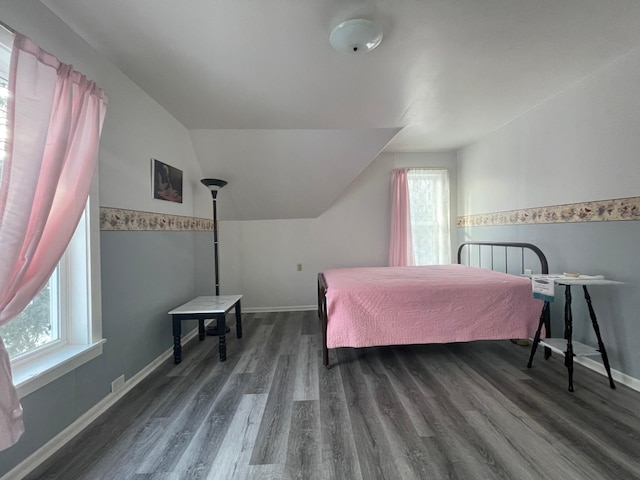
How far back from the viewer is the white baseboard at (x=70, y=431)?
46.7 inches

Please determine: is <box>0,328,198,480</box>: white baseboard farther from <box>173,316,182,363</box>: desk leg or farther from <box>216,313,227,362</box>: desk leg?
<box>216,313,227,362</box>: desk leg

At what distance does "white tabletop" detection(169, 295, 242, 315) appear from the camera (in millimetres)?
2260

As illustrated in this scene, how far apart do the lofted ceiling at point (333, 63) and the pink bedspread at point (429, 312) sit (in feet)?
5.35

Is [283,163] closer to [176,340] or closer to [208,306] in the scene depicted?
[208,306]

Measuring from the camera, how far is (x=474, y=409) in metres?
1.60

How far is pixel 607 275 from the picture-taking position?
76.6 inches

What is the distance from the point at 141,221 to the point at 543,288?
124 inches

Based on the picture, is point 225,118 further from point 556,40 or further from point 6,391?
point 556,40

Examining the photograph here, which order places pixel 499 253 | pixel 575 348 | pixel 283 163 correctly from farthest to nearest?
1. pixel 499 253
2. pixel 283 163
3. pixel 575 348

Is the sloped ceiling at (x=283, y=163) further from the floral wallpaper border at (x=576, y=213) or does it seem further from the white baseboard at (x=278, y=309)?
the floral wallpaper border at (x=576, y=213)

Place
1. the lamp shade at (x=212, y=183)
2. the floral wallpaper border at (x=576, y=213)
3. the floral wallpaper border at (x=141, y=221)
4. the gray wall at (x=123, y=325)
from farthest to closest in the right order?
the lamp shade at (x=212, y=183) < the floral wallpaper border at (x=576, y=213) < the floral wallpaper border at (x=141, y=221) < the gray wall at (x=123, y=325)

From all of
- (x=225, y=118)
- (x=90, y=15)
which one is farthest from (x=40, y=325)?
(x=225, y=118)

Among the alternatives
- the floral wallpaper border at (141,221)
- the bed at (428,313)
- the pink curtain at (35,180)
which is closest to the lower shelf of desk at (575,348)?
the bed at (428,313)

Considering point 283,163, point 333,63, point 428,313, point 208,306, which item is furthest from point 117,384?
point 333,63
